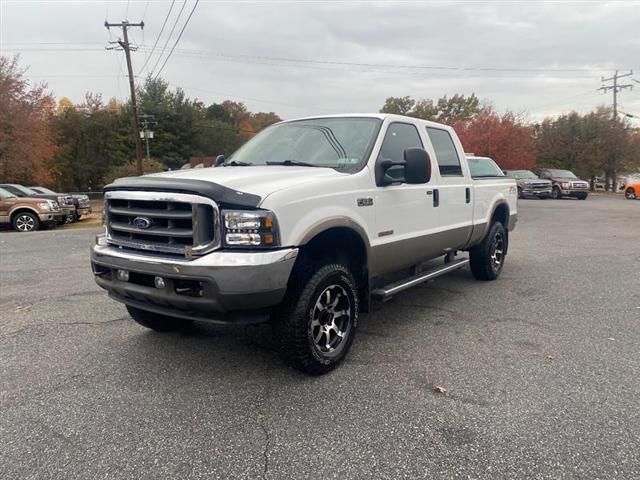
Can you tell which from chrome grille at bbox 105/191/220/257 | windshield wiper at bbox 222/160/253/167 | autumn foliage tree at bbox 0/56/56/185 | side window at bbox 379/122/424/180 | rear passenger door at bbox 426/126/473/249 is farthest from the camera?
autumn foliage tree at bbox 0/56/56/185

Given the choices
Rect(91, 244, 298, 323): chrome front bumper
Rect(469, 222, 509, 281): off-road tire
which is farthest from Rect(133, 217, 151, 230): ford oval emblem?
Rect(469, 222, 509, 281): off-road tire

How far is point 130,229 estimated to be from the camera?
3.37 m

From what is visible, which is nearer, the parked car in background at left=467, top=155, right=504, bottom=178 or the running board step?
the running board step

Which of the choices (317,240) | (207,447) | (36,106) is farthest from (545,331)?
(36,106)

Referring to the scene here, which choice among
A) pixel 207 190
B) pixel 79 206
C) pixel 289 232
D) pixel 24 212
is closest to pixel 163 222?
pixel 207 190

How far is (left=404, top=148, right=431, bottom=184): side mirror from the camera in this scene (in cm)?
374

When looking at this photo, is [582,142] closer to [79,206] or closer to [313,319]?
[79,206]

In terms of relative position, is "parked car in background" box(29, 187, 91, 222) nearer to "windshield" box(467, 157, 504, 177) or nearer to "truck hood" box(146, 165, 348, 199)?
"windshield" box(467, 157, 504, 177)

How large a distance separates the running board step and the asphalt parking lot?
446mm

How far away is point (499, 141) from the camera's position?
29.6 m

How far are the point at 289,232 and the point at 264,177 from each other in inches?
20.1

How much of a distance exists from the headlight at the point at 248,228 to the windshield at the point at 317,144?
115 cm

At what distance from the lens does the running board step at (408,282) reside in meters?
3.99

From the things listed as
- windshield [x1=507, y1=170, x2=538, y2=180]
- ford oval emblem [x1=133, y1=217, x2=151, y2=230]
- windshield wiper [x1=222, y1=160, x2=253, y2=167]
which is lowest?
ford oval emblem [x1=133, y1=217, x2=151, y2=230]
